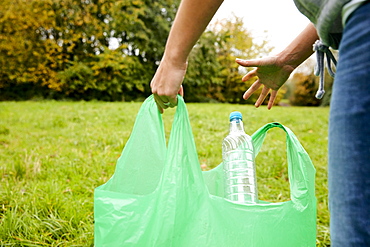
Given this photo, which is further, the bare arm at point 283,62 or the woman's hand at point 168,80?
the bare arm at point 283,62

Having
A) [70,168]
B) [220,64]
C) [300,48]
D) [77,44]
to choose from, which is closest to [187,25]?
[300,48]

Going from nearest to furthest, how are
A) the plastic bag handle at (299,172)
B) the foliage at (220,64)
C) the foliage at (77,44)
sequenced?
the plastic bag handle at (299,172)
the foliage at (77,44)
the foliage at (220,64)

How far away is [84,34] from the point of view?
41.7 feet

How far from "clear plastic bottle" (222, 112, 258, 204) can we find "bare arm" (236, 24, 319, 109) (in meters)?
0.20

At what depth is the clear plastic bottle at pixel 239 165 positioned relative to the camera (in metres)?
1.07

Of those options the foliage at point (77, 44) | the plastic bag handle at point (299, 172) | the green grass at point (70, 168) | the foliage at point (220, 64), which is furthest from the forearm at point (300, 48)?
the foliage at point (220, 64)

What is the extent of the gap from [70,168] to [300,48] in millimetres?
2284

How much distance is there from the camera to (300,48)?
1.02 metres

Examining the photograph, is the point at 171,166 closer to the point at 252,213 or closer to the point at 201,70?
the point at 252,213

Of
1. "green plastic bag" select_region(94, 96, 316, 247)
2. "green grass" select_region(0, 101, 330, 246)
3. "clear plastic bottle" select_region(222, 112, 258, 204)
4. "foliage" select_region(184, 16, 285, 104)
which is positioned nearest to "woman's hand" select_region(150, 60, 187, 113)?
"green plastic bag" select_region(94, 96, 316, 247)

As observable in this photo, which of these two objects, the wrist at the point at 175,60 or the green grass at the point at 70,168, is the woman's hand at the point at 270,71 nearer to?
the wrist at the point at 175,60

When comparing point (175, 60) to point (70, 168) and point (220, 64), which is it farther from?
point (220, 64)

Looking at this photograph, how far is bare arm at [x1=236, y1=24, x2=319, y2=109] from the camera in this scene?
3.30 feet

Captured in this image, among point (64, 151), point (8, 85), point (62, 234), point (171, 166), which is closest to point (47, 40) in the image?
point (8, 85)
